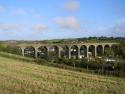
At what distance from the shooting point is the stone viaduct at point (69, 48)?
9331 cm


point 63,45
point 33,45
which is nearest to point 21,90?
point 33,45

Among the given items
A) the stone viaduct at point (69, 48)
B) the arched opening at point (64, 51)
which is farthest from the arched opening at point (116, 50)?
the arched opening at point (64, 51)

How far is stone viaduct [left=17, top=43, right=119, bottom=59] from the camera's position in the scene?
306 feet

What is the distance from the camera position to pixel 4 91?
16984mm

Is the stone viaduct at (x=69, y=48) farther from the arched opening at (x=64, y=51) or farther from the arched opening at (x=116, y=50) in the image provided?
the arched opening at (x=116, y=50)

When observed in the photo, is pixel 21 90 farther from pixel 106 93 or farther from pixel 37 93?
pixel 106 93

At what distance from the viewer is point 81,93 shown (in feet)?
56.0

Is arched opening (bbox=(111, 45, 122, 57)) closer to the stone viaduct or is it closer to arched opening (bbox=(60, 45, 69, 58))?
the stone viaduct

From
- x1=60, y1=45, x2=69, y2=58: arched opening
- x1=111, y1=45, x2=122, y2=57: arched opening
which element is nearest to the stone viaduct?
x1=60, y1=45, x2=69, y2=58: arched opening

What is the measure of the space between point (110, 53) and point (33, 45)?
2952 centimetres

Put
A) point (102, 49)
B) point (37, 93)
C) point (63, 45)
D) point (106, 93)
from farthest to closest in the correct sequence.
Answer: point (102, 49), point (63, 45), point (106, 93), point (37, 93)

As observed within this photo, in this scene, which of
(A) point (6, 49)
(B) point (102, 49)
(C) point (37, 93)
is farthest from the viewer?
(B) point (102, 49)

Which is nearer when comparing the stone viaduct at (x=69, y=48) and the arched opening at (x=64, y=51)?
the stone viaduct at (x=69, y=48)

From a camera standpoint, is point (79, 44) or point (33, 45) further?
point (79, 44)
